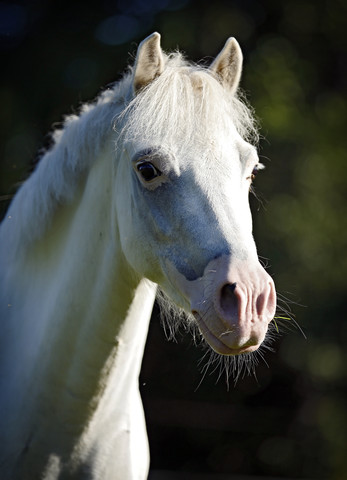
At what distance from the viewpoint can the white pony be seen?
173cm

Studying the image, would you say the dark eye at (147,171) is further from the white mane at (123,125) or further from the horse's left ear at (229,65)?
the horse's left ear at (229,65)

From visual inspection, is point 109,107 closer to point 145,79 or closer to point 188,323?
point 145,79

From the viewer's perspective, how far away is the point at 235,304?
1542mm

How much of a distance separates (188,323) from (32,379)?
1.84 feet

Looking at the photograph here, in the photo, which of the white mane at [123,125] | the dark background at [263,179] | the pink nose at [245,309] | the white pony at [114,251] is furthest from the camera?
the dark background at [263,179]

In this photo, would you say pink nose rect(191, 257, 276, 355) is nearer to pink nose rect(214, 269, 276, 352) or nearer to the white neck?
pink nose rect(214, 269, 276, 352)

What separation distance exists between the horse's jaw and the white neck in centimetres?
47

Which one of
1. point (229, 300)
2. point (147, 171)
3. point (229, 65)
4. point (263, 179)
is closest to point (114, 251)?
point (147, 171)

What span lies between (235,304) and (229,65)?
39.4 inches

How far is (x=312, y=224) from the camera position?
648cm

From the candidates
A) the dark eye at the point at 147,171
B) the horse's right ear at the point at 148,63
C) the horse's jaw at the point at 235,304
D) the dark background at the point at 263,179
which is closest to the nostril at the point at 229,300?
the horse's jaw at the point at 235,304

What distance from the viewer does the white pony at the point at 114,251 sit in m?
1.73

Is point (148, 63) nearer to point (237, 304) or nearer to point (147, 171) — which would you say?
point (147, 171)

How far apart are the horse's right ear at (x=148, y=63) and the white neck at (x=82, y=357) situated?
0.30 m
